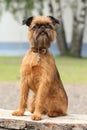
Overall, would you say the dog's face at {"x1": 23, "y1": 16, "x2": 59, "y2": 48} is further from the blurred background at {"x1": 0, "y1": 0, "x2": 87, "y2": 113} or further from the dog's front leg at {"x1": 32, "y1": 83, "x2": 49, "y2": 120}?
the blurred background at {"x1": 0, "y1": 0, "x2": 87, "y2": 113}

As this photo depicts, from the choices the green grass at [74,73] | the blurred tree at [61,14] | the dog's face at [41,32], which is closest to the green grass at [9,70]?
the green grass at [74,73]

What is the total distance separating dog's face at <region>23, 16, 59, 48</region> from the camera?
643cm

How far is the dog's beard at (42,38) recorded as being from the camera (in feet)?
21.1

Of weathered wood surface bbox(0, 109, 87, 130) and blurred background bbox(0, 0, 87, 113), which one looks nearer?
weathered wood surface bbox(0, 109, 87, 130)

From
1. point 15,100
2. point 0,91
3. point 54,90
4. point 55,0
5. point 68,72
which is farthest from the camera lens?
point 55,0

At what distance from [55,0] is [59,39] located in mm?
2101

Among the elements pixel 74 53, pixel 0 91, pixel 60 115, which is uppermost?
pixel 60 115

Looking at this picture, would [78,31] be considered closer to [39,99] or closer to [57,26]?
[57,26]

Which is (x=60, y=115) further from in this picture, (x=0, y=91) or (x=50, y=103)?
(x=0, y=91)

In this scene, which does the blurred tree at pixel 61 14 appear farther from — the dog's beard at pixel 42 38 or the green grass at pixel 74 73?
the dog's beard at pixel 42 38

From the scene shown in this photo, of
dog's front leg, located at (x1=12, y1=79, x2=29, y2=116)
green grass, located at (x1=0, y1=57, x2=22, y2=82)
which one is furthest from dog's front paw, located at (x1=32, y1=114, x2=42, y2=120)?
green grass, located at (x1=0, y1=57, x2=22, y2=82)

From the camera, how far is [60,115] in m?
7.07

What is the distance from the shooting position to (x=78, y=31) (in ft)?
101

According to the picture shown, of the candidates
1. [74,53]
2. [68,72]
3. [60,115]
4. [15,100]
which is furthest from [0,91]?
[74,53]
